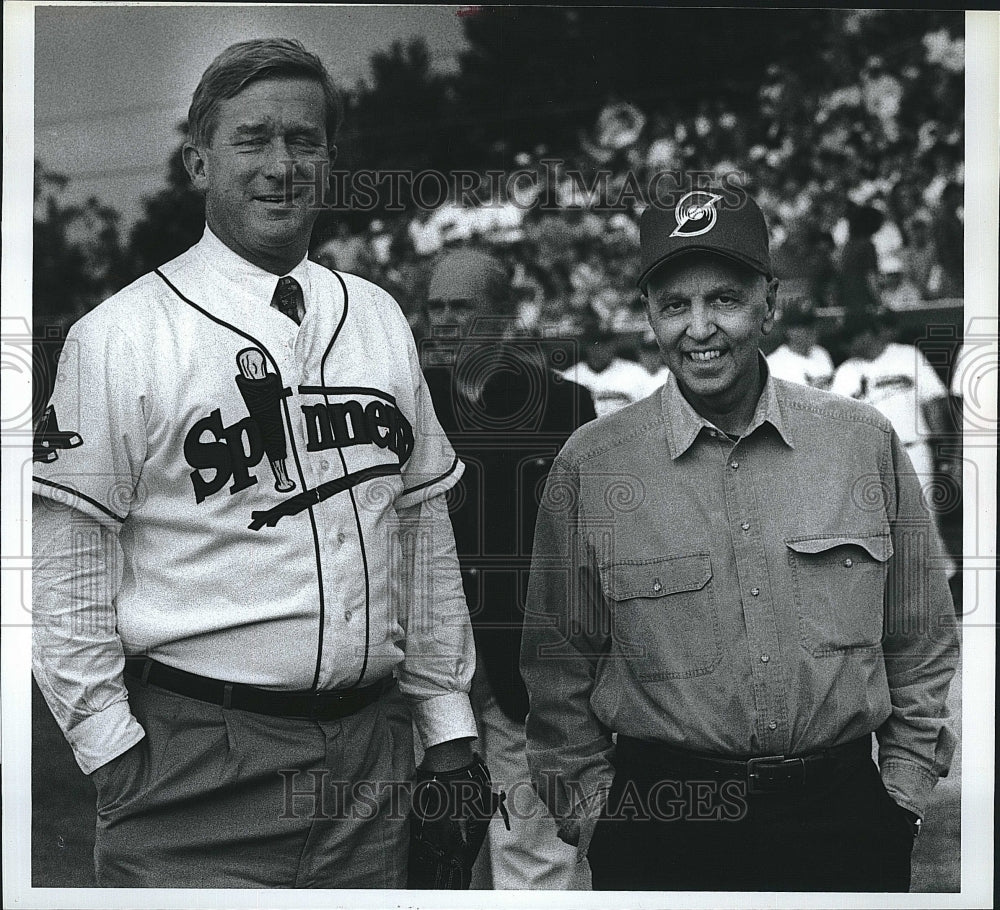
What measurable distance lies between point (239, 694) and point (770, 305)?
1.78 meters

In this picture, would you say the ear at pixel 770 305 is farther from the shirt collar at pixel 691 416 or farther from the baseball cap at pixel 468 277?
the baseball cap at pixel 468 277

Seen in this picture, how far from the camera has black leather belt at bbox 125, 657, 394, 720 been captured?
351 cm

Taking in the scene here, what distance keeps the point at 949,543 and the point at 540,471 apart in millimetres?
1174

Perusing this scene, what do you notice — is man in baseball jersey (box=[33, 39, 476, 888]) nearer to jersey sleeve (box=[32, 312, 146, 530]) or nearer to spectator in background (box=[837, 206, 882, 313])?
jersey sleeve (box=[32, 312, 146, 530])

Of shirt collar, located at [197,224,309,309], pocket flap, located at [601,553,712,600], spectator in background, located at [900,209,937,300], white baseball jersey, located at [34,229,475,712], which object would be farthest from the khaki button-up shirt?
shirt collar, located at [197,224,309,309]

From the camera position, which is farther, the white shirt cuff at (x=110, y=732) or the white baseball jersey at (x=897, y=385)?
the white baseball jersey at (x=897, y=385)

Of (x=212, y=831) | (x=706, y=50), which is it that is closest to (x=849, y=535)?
(x=706, y=50)

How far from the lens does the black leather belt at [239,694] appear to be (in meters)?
3.51

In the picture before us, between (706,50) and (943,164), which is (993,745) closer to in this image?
(943,164)

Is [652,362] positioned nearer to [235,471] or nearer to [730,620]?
[730,620]

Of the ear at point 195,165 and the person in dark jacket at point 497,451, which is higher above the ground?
the ear at point 195,165

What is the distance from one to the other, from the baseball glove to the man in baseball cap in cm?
17

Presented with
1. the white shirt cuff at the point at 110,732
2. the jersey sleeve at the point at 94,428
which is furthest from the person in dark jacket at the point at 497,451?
the white shirt cuff at the point at 110,732

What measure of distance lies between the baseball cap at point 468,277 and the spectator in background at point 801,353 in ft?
2.59
